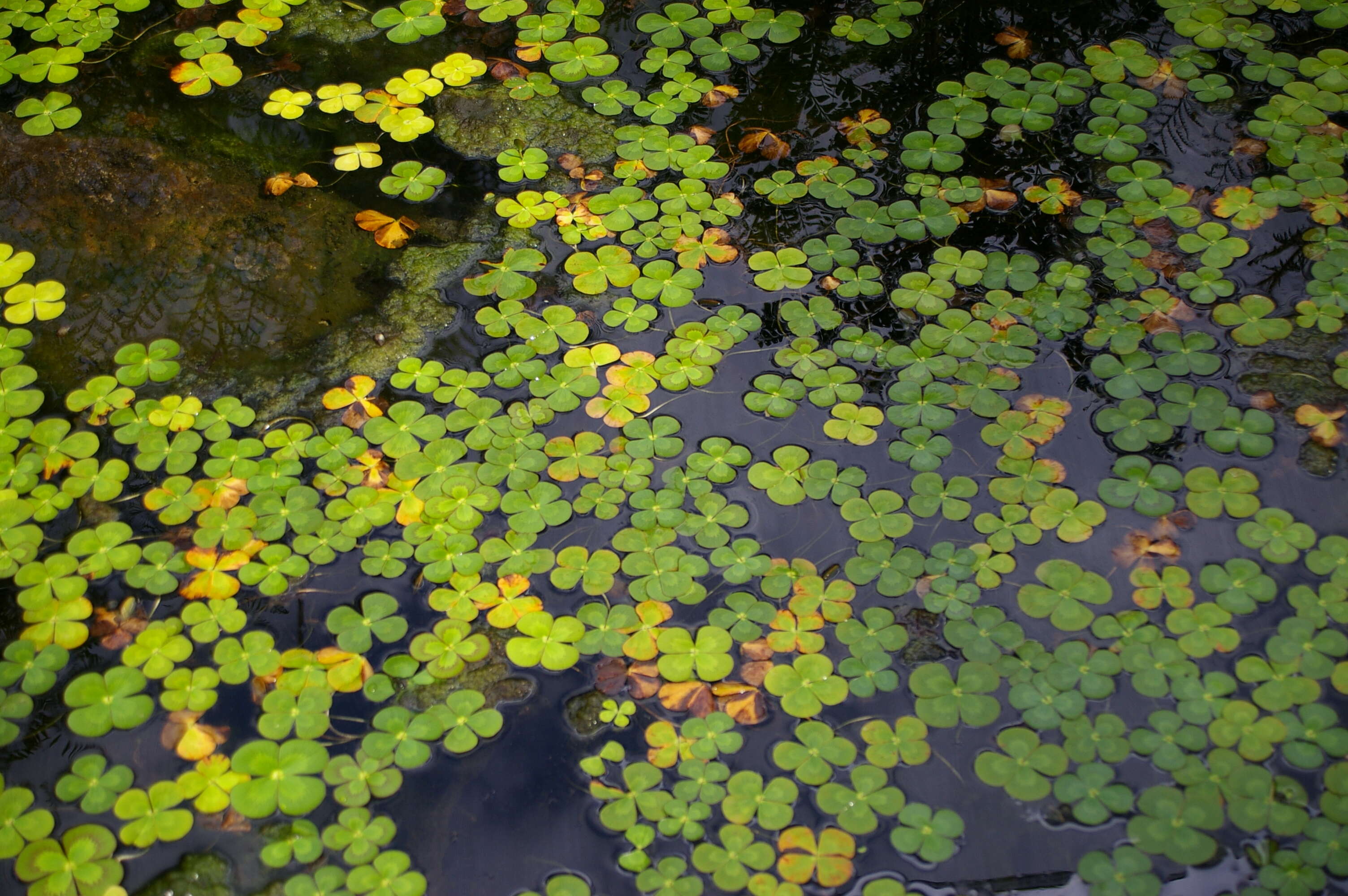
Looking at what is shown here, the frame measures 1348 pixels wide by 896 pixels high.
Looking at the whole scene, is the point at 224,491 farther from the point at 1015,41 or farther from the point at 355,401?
the point at 1015,41

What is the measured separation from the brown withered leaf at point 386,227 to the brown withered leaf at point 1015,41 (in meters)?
2.19

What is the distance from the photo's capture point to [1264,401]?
2555 millimetres

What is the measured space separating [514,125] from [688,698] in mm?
2158

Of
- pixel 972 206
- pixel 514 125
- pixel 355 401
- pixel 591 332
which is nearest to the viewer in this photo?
pixel 355 401

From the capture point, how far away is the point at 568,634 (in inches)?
91.0

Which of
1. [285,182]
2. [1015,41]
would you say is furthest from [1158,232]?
[285,182]

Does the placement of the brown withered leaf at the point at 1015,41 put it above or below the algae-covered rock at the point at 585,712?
above

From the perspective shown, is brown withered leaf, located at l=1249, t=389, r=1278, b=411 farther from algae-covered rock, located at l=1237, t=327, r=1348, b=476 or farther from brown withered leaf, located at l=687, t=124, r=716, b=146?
brown withered leaf, located at l=687, t=124, r=716, b=146

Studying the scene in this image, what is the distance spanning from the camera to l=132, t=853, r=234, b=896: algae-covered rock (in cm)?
203

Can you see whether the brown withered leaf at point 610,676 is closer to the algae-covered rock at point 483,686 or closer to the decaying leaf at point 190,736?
the algae-covered rock at point 483,686

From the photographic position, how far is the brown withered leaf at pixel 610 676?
2.24 m

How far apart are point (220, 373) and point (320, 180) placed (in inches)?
32.4

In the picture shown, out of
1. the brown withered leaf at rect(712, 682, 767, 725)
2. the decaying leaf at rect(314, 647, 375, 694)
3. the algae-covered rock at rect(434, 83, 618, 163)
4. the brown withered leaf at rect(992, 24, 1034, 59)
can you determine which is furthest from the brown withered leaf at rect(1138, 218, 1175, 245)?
the decaying leaf at rect(314, 647, 375, 694)

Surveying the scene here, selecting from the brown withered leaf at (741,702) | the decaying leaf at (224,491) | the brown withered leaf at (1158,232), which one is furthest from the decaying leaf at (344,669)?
the brown withered leaf at (1158,232)
